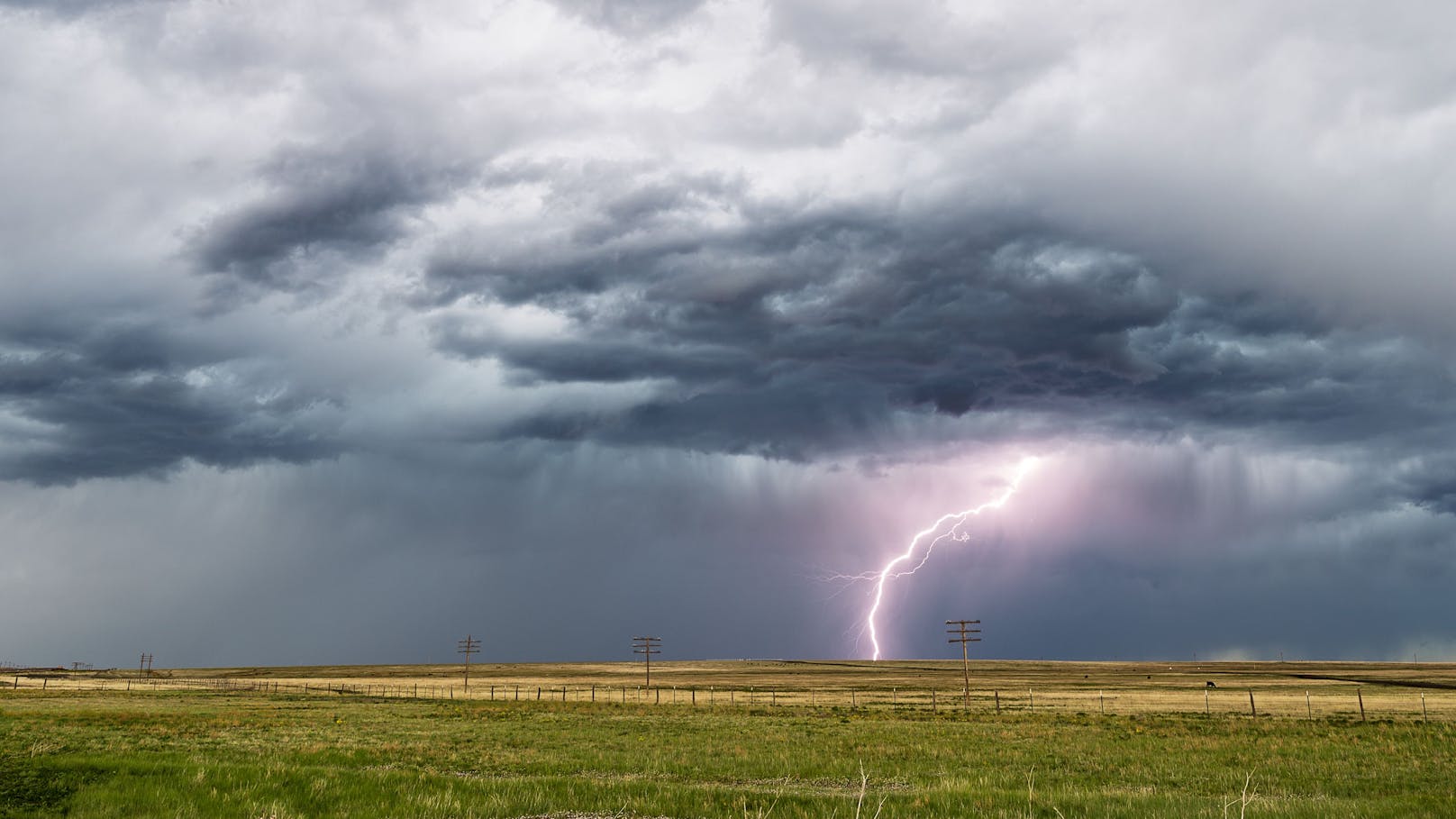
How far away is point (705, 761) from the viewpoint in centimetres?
3034

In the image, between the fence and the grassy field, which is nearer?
the grassy field

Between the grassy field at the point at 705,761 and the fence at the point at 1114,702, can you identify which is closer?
the grassy field at the point at 705,761

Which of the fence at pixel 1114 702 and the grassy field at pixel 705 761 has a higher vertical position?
the grassy field at pixel 705 761

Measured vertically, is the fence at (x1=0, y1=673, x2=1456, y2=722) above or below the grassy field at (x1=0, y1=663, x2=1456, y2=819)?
below

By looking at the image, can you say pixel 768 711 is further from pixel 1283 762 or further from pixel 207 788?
pixel 207 788

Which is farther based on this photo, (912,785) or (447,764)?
(447,764)

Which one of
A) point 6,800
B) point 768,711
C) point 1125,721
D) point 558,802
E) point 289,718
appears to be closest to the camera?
point 6,800

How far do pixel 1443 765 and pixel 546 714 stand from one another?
5002cm

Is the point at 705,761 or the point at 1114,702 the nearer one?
the point at 705,761

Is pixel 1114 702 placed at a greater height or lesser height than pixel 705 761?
lesser

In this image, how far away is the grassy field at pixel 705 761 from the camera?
50.6 feet

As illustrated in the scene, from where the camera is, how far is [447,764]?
28328 mm

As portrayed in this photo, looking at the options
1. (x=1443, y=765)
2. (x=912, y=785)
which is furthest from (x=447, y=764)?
(x=1443, y=765)

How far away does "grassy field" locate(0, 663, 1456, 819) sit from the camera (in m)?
15.4
